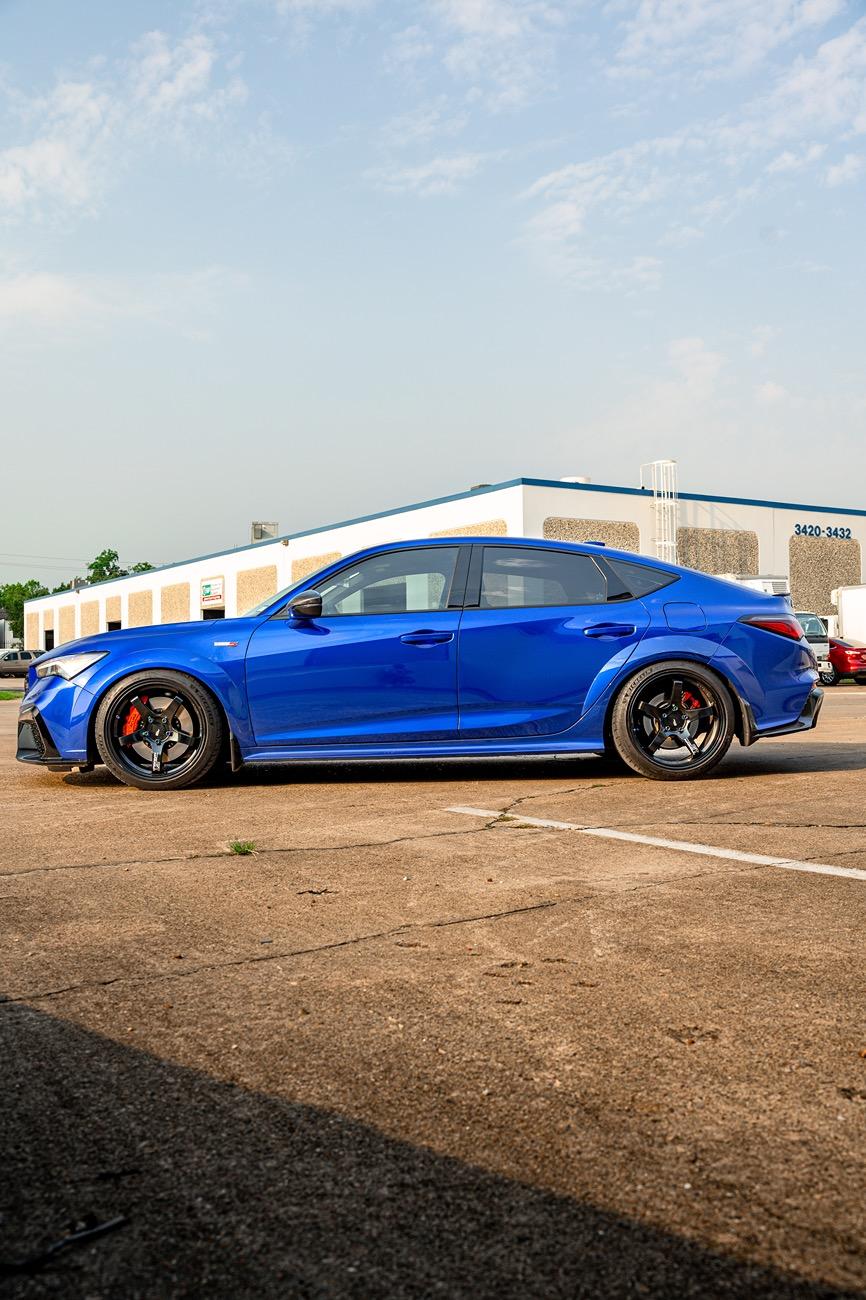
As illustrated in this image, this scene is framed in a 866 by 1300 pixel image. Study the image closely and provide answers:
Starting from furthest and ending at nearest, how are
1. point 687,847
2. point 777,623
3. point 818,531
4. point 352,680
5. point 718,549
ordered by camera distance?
point 818,531, point 718,549, point 777,623, point 352,680, point 687,847

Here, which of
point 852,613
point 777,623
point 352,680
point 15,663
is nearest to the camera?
point 352,680

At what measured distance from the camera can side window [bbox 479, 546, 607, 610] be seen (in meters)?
7.20

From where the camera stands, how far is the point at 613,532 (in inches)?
1479

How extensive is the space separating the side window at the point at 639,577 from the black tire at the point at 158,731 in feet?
8.65

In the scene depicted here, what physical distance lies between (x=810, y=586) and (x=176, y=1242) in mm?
43839

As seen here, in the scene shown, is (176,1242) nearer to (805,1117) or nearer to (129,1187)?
(129,1187)

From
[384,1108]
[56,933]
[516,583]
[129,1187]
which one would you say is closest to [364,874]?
[56,933]

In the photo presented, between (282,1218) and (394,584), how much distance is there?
558 centimetres

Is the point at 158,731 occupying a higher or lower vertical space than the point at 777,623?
lower

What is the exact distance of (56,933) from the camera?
137 inches

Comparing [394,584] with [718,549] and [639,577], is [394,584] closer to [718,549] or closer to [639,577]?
[639,577]

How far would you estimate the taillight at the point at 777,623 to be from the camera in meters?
7.27

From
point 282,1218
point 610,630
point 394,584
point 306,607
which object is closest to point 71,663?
point 306,607

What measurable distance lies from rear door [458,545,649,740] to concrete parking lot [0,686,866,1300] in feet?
7.02
